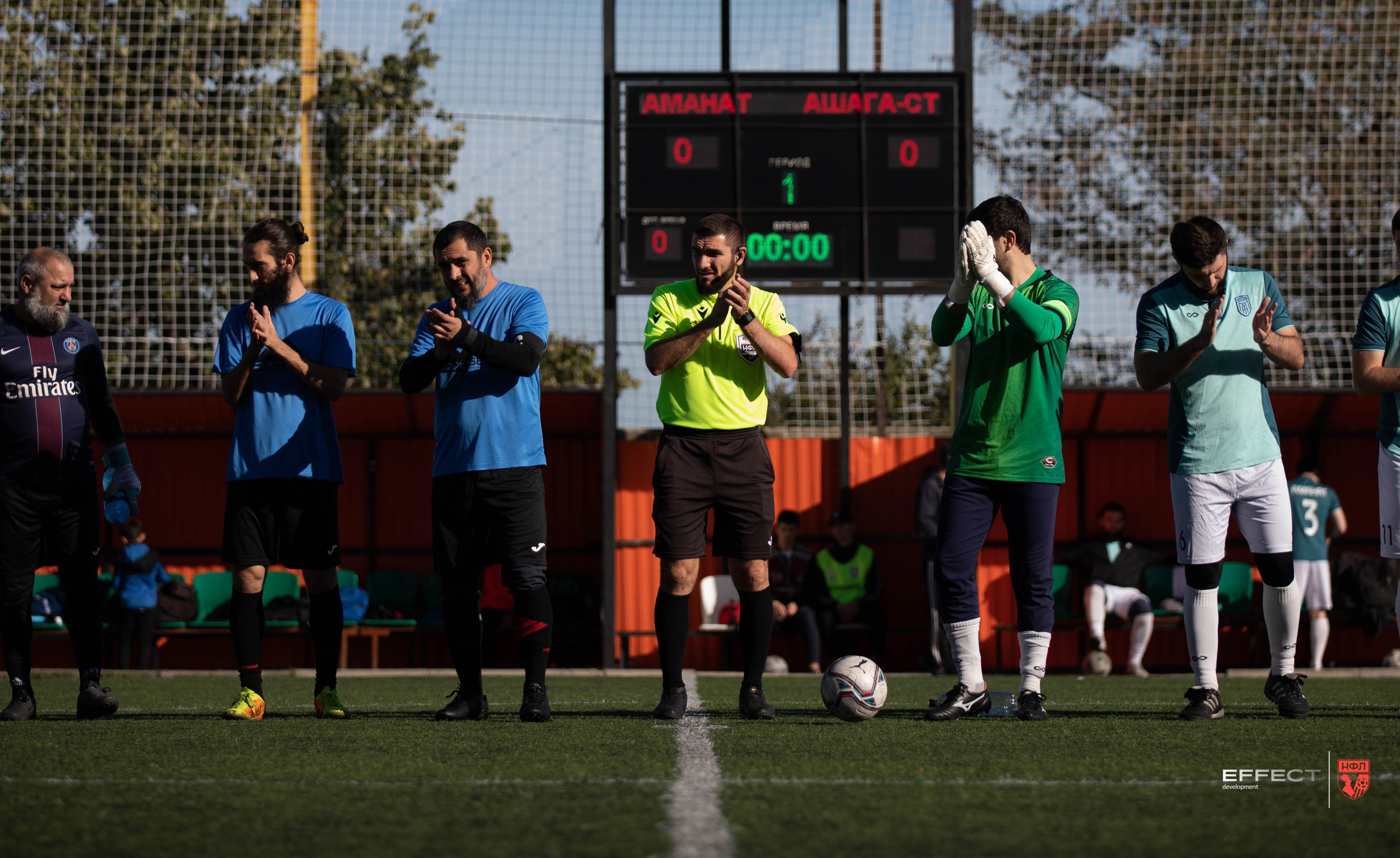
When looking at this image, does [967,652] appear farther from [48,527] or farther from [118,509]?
[48,527]

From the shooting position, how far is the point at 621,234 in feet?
35.2

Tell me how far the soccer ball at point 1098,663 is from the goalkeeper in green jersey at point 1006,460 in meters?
6.65

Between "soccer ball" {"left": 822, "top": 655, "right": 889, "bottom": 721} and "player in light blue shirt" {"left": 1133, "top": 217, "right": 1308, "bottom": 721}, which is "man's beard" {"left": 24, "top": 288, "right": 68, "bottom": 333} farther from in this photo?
"player in light blue shirt" {"left": 1133, "top": 217, "right": 1308, "bottom": 721}

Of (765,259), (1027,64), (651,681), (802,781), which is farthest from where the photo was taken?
(1027,64)

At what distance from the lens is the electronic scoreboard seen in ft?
35.3

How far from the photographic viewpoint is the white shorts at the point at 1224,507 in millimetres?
4992

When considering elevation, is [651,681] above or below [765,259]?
below

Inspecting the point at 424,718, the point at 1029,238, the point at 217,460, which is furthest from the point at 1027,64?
the point at 424,718

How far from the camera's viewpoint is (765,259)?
423 inches

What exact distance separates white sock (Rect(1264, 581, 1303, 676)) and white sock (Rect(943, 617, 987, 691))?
1.21 metres

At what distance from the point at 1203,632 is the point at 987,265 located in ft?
5.69

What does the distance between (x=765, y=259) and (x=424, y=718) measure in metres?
6.48

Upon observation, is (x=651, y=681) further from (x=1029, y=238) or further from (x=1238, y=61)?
(x=1238, y=61)

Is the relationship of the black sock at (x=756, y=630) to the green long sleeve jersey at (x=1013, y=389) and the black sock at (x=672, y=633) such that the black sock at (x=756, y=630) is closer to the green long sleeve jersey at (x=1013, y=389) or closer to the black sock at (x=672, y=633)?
the black sock at (x=672, y=633)
